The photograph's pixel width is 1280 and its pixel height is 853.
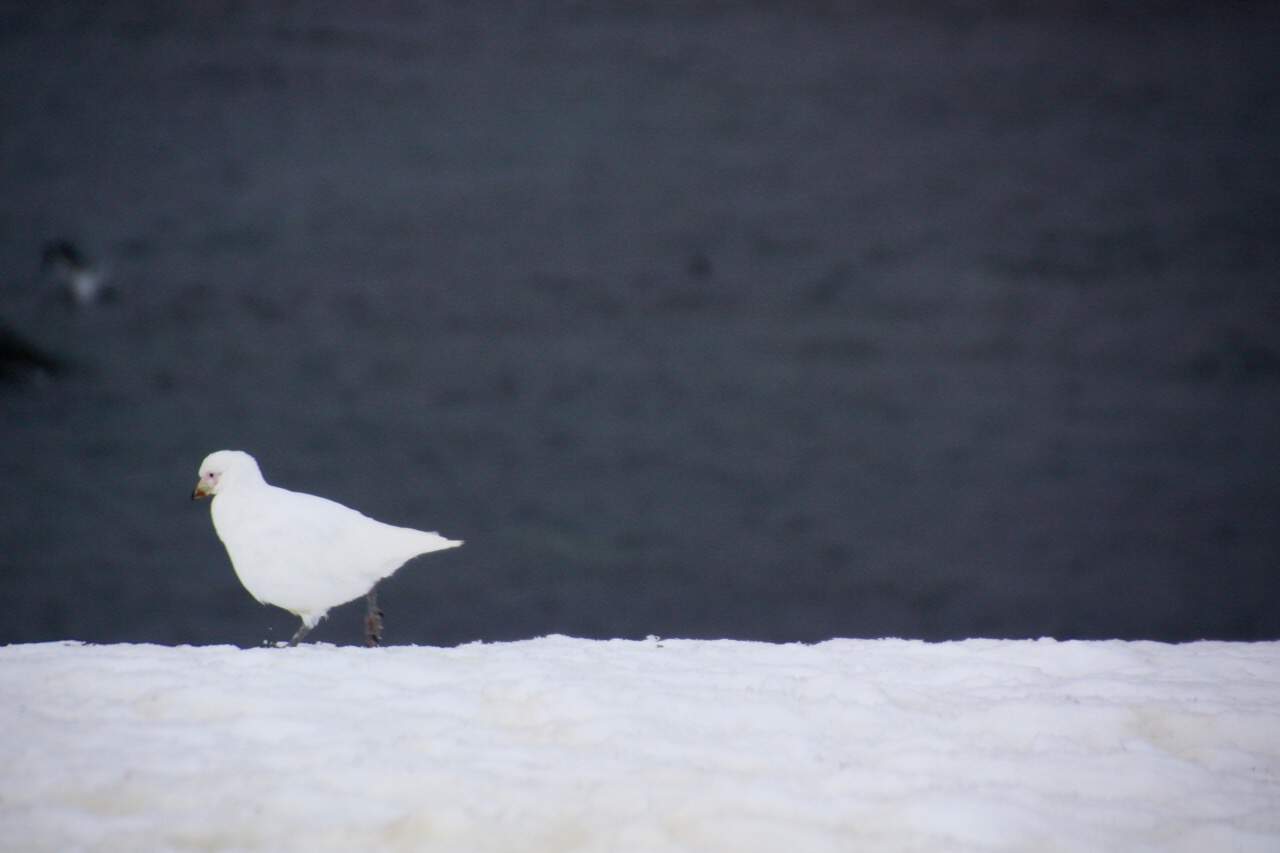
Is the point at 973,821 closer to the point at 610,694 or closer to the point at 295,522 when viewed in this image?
the point at 610,694

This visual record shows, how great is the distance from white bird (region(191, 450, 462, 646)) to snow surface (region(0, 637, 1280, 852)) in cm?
25

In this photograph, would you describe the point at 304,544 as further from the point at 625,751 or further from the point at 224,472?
the point at 625,751

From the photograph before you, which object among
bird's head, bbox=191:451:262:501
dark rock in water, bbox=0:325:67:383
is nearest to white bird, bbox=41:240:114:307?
dark rock in water, bbox=0:325:67:383

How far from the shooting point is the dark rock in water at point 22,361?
9.18ft

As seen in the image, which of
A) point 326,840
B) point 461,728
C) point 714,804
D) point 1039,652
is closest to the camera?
point 326,840

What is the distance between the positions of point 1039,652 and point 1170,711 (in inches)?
16.7

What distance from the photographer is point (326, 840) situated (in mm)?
1205

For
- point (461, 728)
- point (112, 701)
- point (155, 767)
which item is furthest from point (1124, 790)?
point (112, 701)

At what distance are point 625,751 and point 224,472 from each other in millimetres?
1256

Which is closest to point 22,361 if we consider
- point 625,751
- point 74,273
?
point 74,273

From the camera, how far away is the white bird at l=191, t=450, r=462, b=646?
2242mm

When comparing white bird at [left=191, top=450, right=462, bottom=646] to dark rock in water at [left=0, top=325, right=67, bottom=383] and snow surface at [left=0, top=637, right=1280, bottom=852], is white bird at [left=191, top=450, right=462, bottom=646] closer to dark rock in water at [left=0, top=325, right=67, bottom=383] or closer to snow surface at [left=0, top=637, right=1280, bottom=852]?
snow surface at [left=0, top=637, right=1280, bottom=852]

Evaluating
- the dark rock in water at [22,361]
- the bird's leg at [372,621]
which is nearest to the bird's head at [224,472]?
the bird's leg at [372,621]

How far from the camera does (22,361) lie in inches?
111
